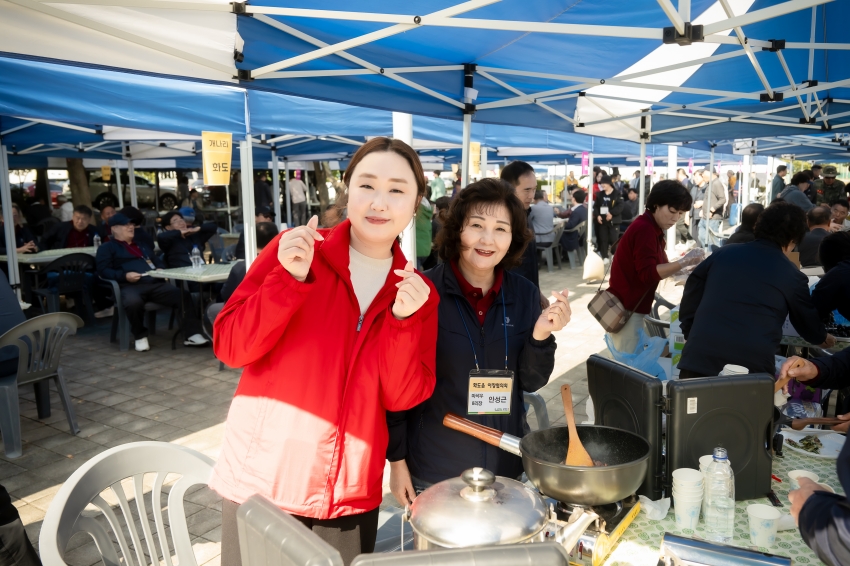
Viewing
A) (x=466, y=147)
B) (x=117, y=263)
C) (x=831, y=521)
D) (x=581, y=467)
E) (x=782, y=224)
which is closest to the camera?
(x=831, y=521)

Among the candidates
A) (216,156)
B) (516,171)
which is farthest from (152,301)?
(516,171)

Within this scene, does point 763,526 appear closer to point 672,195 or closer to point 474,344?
point 474,344

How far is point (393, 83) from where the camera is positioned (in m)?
4.02

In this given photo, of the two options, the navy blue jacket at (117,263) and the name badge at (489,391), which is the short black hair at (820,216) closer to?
the name badge at (489,391)

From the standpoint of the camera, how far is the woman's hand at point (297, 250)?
1.44 m

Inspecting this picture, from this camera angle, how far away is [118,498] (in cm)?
175

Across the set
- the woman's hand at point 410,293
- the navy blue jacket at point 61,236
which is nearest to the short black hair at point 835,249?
the woman's hand at point 410,293

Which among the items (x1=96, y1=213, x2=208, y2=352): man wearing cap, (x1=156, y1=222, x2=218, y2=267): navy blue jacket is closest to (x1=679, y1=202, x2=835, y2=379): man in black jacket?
(x1=96, y1=213, x2=208, y2=352): man wearing cap

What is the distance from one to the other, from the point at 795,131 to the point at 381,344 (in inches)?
287

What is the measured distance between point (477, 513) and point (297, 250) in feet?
2.28

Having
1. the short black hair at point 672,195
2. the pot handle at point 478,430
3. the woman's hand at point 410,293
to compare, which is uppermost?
the short black hair at point 672,195

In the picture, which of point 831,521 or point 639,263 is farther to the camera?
point 639,263

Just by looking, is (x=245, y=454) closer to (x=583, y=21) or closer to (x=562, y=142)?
(x=583, y=21)

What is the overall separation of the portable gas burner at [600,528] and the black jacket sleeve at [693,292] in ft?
6.50
